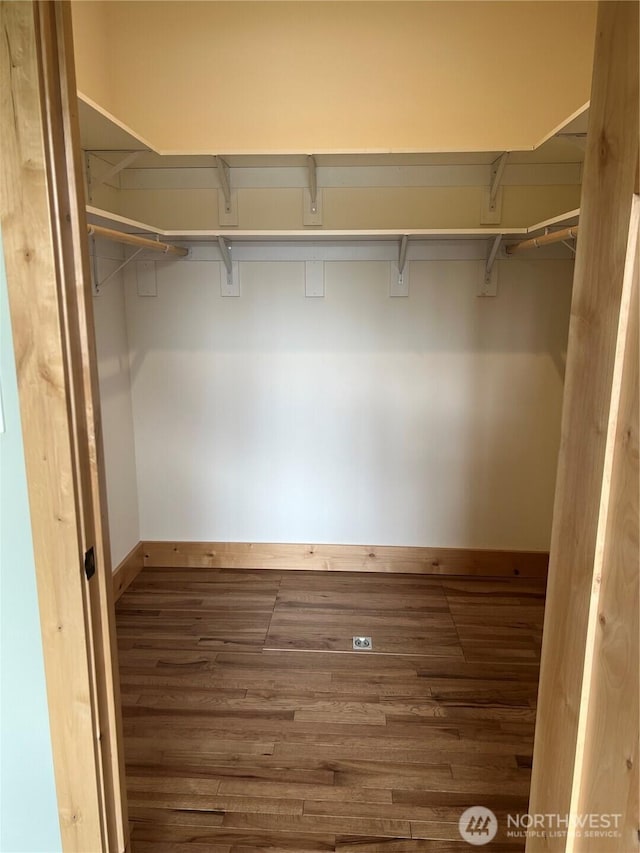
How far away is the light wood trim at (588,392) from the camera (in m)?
0.87

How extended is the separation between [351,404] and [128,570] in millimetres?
1490

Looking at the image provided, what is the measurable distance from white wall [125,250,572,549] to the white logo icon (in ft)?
5.14

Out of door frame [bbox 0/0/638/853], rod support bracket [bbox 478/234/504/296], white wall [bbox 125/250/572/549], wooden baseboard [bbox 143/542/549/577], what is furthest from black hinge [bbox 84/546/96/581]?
rod support bracket [bbox 478/234/504/296]

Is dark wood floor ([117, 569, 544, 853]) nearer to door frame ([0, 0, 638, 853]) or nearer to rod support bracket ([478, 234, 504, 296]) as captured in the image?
door frame ([0, 0, 638, 853])

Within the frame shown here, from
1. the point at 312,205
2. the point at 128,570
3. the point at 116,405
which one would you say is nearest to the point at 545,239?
the point at 312,205

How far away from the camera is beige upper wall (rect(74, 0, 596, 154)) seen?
267 cm

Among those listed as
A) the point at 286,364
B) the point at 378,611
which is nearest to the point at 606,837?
the point at 378,611

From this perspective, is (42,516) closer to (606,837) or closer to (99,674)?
(99,674)

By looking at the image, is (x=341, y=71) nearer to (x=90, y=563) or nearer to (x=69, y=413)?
(x=69, y=413)

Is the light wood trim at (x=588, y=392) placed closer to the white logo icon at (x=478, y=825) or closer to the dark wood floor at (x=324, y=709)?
the white logo icon at (x=478, y=825)

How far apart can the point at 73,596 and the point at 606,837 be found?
1045 mm

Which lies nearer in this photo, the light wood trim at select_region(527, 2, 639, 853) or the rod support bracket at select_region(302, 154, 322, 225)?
the light wood trim at select_region(527, 2, 639, 853)

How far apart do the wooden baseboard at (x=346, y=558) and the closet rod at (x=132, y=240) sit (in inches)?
62.8

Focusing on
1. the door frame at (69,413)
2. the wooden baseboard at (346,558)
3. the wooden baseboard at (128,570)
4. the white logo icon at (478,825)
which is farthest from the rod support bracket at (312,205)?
the white logo icon at (478,825)
